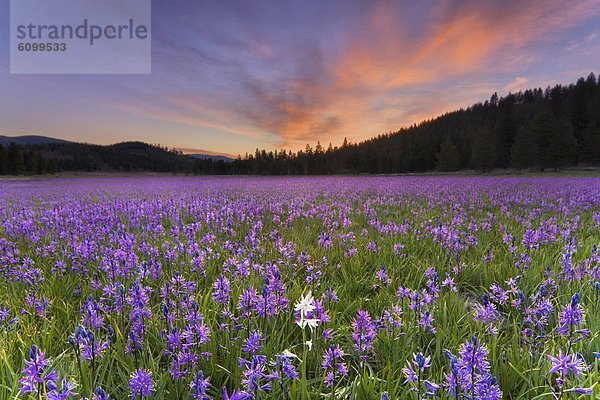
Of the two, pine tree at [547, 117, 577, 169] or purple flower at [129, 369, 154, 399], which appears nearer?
purple flower at [129, 369, 154, 399]

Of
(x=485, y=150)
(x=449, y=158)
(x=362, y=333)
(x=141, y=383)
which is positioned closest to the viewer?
(x=141, y=383)

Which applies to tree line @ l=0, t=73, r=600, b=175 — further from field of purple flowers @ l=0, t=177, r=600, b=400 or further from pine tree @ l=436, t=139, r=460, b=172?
field of purple flowers @ l=0, t=177, r=600, b=400

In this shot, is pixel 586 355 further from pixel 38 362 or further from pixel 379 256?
pixel 38 362

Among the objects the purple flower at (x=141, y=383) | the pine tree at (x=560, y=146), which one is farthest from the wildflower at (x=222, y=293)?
the pine tree at (x=560, y=146)

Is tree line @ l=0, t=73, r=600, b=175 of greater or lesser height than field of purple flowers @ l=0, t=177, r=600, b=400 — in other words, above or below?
above

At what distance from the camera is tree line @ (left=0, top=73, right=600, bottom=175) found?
209ft

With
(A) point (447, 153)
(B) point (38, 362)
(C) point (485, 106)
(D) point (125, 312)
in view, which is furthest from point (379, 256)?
(C) point (485, 106)

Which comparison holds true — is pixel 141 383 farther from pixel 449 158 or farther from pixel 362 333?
pixel 449 158

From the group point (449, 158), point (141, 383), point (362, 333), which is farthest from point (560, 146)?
point (141, 383)

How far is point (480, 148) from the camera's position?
241ft

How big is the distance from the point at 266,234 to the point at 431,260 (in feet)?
9.54

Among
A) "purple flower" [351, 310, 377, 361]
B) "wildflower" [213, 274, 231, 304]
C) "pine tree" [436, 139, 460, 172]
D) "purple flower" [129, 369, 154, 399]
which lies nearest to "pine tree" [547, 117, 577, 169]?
"pine tree" [436, 139, 460, 172]

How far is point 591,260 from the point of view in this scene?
138 inches

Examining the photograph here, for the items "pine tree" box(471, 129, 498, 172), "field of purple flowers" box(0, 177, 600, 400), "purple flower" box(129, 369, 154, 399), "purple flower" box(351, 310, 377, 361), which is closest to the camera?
"purple flower" box(129, 369, 154, 399)
